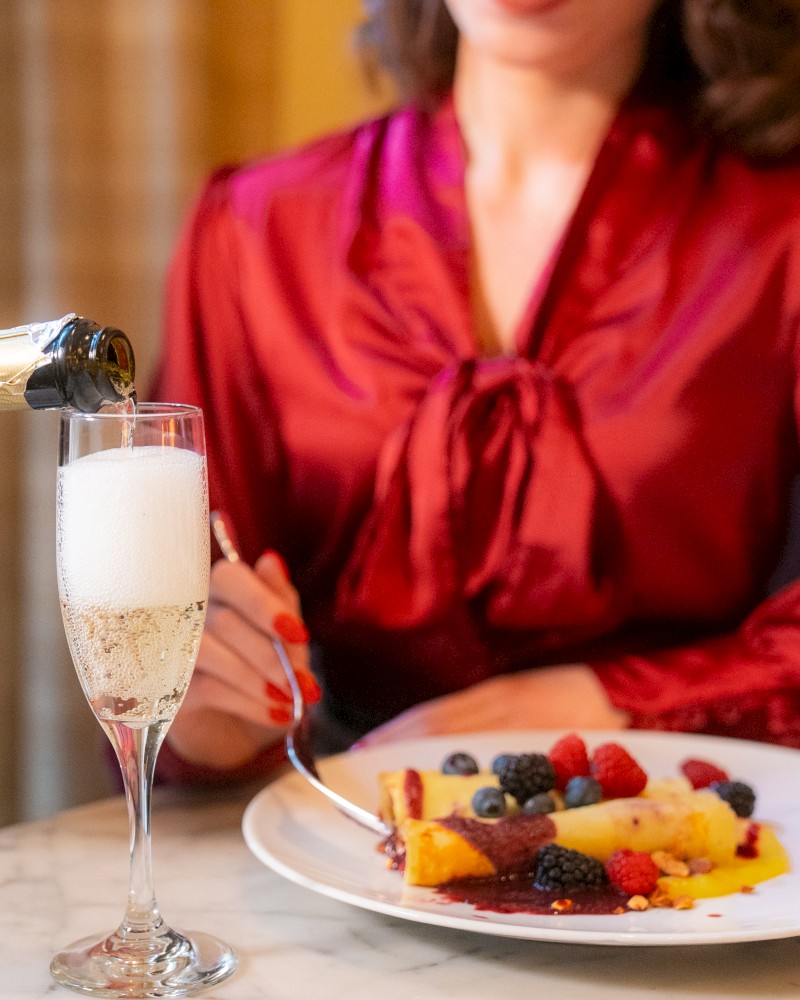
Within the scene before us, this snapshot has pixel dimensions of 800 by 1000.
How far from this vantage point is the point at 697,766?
3.44 ft

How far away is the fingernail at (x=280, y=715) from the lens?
119 centimetres

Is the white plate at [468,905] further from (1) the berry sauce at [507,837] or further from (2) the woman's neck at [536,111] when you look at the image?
(2) the woman's neck at [536,111]

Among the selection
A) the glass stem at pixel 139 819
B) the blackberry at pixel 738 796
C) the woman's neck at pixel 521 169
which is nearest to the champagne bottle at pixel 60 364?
the glass stem at pixel 139 819

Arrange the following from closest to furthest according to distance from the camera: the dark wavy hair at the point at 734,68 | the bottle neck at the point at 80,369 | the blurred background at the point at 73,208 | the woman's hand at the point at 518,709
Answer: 1. the bottle neck at the point at 80,369
2. the woman's hand at the point at 518,709
3. the dark wavy hair at the point at 734,68
4. the blurred background at the point at 73,208

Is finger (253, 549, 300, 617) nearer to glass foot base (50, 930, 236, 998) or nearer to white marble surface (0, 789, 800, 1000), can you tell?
white marble surface (0, 789, 800, 1000)

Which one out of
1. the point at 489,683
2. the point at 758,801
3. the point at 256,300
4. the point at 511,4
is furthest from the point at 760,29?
the point at 758,801

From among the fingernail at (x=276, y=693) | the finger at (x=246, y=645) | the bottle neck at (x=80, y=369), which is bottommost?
the fingernail at (x=276, y=693)

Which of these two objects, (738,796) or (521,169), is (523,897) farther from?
(521,169)

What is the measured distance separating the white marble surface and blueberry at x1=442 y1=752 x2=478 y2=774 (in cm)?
16

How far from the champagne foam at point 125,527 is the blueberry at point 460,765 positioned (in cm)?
33

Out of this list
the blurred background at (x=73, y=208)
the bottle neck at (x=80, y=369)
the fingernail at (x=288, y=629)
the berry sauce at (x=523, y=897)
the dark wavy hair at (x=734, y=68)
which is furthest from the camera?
the blurred background at (x=73, y=208)

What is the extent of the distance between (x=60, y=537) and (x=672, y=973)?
1.50ft

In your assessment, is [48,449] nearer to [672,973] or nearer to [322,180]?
[322,180]

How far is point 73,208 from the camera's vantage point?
6.77 ft
